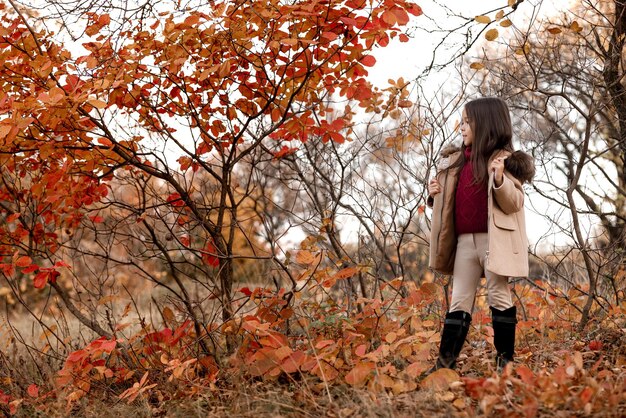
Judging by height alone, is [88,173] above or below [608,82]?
below

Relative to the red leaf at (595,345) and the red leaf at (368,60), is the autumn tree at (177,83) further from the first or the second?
the red leaf at (595,345)

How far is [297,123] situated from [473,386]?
213 cm

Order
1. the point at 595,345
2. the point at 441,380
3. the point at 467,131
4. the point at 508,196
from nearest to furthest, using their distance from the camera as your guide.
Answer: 1. the point at 441,380
2. the point at 508,196
3. the point at 467,131
4. the point at 595,345

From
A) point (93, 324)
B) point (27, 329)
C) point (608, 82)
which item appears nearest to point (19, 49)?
point (93, 324)

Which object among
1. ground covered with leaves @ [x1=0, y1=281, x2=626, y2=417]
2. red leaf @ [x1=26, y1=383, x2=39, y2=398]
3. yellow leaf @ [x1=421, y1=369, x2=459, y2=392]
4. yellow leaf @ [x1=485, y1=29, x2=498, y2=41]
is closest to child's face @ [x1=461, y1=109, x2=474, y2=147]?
yellow leaf @ [x1=485, y1=29, x2=498, y2=41]

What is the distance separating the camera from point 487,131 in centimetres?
358

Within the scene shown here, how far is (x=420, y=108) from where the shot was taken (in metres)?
5.32

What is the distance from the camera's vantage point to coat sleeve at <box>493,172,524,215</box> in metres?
3.36

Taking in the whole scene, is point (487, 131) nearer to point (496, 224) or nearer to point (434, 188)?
point (434, 188)

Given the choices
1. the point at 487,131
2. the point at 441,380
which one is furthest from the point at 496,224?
the point at 441,380

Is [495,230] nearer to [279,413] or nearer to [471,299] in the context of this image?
[471,299]

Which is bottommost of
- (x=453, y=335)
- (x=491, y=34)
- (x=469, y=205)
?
(x=453, y=335)

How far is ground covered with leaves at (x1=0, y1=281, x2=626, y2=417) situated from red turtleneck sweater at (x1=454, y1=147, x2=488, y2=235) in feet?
1.60

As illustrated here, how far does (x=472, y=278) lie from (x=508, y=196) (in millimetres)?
503
